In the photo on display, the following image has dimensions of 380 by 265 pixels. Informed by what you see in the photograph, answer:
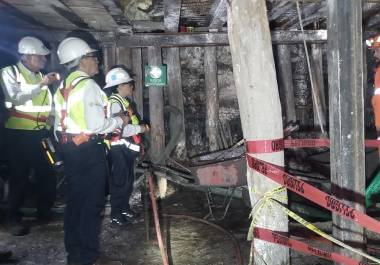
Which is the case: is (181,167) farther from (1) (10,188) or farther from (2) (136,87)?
(1) (10,188)

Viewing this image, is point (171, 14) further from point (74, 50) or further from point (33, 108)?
point (33, 108)

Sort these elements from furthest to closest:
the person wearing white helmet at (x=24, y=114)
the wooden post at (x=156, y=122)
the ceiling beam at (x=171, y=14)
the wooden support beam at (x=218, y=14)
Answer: the wooden post at (x=156, y=122), the wooden support beam at (x=218, y=14), the person wearing white helmet at (x=24, y=114), the ceiling beam at (x=171, y=14)

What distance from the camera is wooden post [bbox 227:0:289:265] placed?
291 cm

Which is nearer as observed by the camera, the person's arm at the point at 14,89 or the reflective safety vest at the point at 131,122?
the person's arm at the point at 14,89

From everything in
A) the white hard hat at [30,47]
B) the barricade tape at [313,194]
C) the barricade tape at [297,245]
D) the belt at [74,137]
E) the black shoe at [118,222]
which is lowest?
the black shoe at [118,222]

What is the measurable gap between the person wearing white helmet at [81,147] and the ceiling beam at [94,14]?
852 mm

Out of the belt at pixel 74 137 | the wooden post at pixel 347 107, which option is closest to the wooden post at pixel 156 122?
the belt at pixel 74 137

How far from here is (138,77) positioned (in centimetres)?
678

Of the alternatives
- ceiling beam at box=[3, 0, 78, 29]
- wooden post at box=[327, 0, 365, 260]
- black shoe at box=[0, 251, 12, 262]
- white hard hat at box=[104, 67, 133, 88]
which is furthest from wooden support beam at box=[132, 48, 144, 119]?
wooden post at box=[327, 0, 365, 260]

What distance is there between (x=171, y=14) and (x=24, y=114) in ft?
7.90

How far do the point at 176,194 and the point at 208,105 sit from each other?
176cm

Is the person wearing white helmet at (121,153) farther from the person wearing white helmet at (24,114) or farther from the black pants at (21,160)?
the black pants at (21,160)

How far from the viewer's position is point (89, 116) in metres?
3.75

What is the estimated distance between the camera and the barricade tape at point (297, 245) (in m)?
2.82
